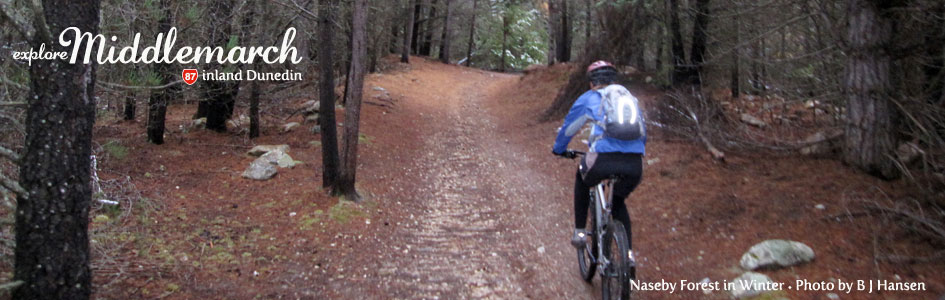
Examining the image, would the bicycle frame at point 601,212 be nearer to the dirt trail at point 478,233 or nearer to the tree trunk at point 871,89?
the dirt trail at point 478,233

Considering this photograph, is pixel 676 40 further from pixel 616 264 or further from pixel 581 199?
pixel 616 264

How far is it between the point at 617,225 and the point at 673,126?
21.2 ft

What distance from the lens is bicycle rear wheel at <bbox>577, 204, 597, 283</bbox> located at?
16.2 ft

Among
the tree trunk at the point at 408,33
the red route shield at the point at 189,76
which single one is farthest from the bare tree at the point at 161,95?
the tree trunk at the point at 408,33

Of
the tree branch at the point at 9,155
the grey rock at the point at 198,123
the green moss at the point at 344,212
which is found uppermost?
the tree branch at the point at 9,155

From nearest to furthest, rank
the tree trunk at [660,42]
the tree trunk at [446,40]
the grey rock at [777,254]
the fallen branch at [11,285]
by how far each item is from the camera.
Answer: the fallen branch at [11,285]
the grey rock at [777,254]
the tree trunk at [660,42]
the tree trunk at [446,40]

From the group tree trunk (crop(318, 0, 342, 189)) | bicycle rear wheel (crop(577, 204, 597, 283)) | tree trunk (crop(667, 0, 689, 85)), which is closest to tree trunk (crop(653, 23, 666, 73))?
tree trunk (crop(667, 0, 689, 85))

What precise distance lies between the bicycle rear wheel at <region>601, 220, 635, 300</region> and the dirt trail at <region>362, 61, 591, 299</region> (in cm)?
64

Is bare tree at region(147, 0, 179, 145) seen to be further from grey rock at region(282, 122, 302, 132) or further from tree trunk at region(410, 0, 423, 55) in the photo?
tree trunk at region(410, 0, 423, 55)

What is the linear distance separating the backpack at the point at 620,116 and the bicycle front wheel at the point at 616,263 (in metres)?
0.66

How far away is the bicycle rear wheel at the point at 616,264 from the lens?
165 inches

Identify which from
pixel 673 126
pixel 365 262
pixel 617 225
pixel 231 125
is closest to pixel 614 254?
pixel 617 225

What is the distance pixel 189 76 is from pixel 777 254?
7.62m

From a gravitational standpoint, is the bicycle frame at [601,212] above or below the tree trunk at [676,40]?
below
